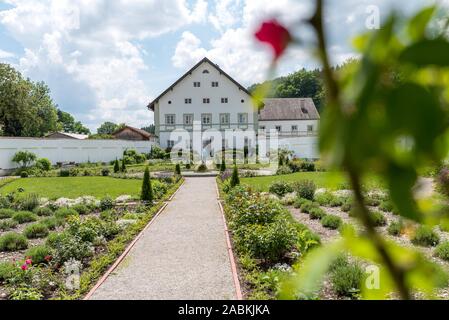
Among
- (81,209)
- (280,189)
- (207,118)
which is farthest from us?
(207,118)

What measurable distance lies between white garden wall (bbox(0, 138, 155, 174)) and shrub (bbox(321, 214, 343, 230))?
832 inches

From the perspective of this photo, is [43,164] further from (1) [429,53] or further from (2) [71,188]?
(1) [429,53]

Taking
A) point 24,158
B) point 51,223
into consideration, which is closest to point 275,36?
point 51,223

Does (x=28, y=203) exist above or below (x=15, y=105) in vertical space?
below

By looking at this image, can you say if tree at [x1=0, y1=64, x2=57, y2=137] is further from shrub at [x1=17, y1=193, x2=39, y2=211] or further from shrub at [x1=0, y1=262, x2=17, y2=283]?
shrub at [x1=0, y1=262, x2=17, y2=283]

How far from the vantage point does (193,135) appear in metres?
39.4

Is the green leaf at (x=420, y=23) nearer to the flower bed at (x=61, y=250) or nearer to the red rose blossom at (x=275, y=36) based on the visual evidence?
the red rose blossom at (x=275, y=36)

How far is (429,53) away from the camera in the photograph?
316 millimetres

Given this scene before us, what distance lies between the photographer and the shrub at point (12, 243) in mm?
8094

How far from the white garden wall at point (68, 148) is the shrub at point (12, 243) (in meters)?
18.1

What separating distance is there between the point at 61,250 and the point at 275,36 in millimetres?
7565

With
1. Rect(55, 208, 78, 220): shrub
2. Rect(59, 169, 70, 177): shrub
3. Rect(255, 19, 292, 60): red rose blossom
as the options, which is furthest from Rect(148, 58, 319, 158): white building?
Rect(255, 19, 292, 60): red rose blossom
